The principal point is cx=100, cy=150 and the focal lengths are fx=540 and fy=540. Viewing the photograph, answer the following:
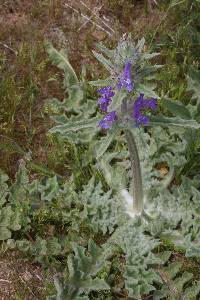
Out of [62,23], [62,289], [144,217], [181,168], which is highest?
[62,23]

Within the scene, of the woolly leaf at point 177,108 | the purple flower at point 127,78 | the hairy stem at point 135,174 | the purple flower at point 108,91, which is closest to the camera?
the purple flower at point 127,78

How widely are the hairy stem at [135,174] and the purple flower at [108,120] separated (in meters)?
0.12

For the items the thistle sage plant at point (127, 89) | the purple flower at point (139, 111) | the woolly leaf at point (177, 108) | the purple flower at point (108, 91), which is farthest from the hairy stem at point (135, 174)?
the woolly leaf at point (177, 108)

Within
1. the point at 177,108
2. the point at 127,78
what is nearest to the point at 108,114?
the point at 127,78

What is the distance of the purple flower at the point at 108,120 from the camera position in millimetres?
2902

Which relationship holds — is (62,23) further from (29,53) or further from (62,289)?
(62,289)

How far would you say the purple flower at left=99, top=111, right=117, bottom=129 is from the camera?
9.52 ft

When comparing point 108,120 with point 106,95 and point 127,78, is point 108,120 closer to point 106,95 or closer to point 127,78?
point 106,95

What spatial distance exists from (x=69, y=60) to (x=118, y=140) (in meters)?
0.93

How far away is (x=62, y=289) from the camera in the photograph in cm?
331

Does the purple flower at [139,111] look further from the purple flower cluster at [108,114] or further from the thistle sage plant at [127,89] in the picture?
the purple flower cluster at [108,114]

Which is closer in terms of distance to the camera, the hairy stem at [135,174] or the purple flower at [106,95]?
the purple flower at [106,95]

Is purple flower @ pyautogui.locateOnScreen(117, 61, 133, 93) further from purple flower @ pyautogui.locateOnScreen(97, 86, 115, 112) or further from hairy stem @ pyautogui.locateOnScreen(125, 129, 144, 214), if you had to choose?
hairy stem @ pyautogui.locateOnScreen(125, 129, 144, 214)

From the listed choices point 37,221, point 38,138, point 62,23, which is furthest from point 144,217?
point 62,23
